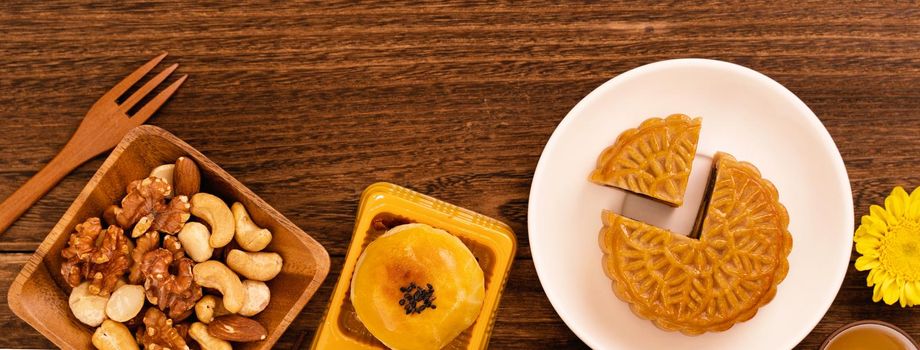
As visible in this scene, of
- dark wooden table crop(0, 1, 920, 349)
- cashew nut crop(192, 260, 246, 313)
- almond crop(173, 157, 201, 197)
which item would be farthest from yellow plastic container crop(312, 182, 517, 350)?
almond crop(173, 157, 201, 197)

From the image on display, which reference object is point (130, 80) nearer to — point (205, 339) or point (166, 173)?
point (166, 173)

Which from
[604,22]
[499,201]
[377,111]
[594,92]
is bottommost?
[499,201]

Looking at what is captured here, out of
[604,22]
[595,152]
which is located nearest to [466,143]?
[595,152]

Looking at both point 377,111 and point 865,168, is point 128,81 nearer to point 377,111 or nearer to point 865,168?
point 377,111

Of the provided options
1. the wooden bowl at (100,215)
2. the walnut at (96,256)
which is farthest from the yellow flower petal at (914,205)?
the walnut at (96,256)

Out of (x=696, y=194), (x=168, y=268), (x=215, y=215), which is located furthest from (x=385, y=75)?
(x=696, y=194)

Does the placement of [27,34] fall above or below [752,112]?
below

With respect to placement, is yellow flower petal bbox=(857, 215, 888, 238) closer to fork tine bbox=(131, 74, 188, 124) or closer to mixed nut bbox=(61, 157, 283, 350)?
mixed nut bbox=(61, 157, 283, 350)
